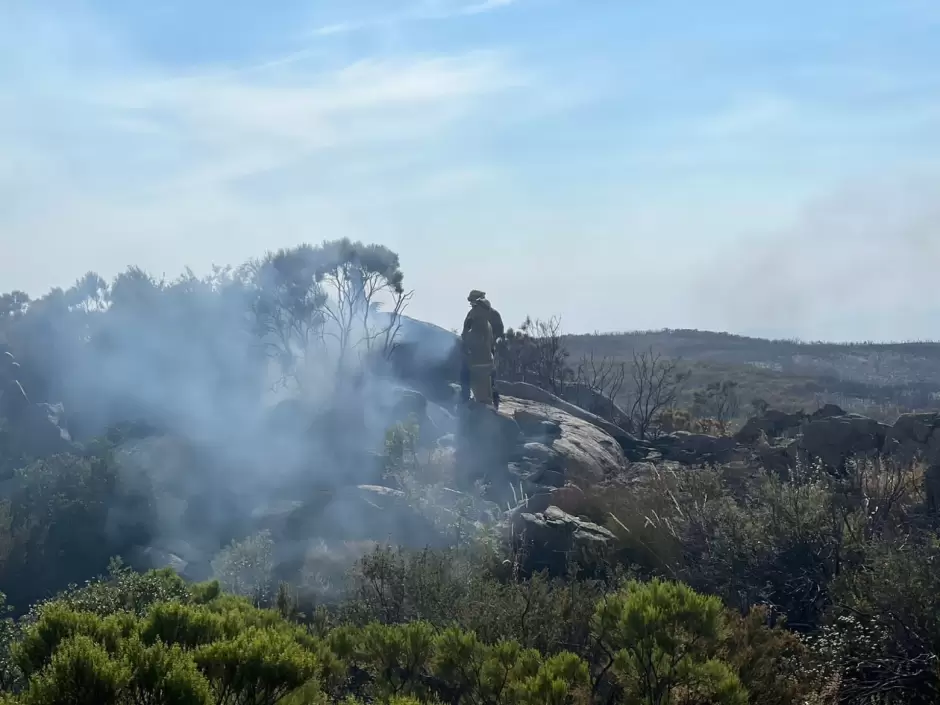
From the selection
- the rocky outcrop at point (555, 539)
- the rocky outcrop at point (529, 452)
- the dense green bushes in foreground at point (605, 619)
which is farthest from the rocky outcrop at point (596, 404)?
the rocky outcrop at point (555, 539)

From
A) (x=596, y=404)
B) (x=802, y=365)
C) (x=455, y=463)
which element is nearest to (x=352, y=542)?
(x=455, y=463)

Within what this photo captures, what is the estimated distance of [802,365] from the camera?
229ft

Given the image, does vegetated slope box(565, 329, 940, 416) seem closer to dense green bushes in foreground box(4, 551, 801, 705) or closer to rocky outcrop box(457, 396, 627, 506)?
rocky outcrop box(457, 396, 627, 506)

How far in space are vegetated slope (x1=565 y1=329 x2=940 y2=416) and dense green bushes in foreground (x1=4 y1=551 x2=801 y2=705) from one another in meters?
35.5

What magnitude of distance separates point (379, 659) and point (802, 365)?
65.2 meters

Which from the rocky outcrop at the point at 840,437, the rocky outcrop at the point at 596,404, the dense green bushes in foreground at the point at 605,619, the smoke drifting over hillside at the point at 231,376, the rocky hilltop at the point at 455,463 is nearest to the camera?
the dense green bushes in foreground at the point at 605,619

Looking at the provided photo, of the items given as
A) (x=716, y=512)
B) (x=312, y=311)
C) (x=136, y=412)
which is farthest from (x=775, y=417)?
(x=136, y=412)

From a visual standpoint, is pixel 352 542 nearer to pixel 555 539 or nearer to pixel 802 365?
pixel 555 539

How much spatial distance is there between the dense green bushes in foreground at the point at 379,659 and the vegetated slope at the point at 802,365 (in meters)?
35.5

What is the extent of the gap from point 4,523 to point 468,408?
1181cm

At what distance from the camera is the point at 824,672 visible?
9.90 meters

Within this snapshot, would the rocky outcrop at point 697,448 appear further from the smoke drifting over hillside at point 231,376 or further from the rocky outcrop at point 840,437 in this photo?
the smoke drifting over hillside at point 231,376

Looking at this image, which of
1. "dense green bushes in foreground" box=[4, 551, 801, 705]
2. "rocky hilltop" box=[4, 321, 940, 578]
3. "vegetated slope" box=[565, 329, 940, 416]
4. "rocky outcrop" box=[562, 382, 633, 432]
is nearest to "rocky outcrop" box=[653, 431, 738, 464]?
"rocky hilltop" box=[4, 321, 940, 578]

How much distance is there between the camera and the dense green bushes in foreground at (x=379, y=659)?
582cm
